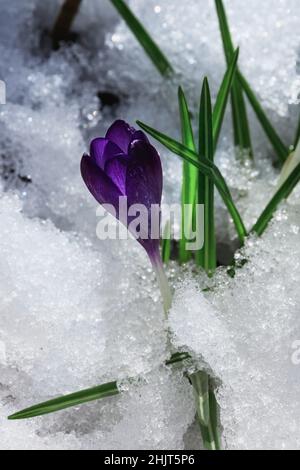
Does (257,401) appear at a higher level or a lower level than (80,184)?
lower

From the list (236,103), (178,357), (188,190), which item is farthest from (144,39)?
(178,357)

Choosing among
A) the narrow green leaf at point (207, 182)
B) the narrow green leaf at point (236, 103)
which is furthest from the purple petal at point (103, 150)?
the narrow green leaf at point (236, 103)

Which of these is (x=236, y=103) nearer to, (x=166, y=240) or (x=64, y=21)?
(x=166, y=240)

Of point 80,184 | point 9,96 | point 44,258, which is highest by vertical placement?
point 9,96

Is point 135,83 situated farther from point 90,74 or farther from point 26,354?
point 26,354

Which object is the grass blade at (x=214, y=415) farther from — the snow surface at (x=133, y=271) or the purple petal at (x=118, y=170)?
the purple petal at (x=118, y=170)

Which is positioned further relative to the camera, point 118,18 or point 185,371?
point 118,18

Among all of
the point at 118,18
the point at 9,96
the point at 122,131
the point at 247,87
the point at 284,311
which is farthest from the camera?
the point at 118,18

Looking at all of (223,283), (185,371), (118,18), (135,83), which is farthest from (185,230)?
(118,18)
